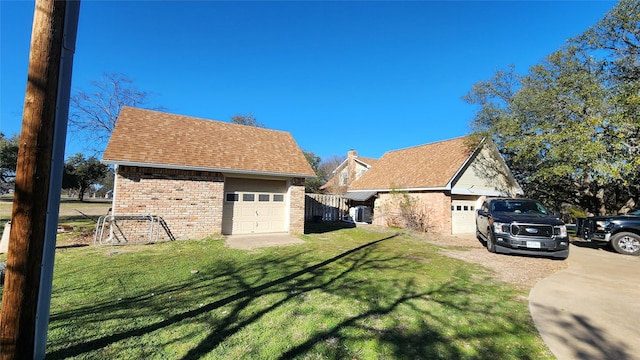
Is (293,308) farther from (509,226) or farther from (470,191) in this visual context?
(470,191)

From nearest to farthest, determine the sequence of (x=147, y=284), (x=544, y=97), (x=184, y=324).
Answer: (x=184, y=324), (x=147, y=284), (x=544, y=97)

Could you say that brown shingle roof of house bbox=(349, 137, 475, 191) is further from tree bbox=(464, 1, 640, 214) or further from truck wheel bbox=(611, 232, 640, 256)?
truck wheel bbox=(611, 232, 640, 256)

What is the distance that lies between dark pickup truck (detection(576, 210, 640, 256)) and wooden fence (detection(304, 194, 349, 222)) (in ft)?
43.1

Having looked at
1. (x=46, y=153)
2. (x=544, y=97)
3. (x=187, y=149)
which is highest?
(x=544, y=97)

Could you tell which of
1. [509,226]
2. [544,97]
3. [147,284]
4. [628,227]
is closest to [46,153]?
[147,284]

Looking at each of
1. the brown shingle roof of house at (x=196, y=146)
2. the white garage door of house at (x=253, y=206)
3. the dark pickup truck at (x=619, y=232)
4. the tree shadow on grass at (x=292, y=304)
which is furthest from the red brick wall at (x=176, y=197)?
the dark pickup truck at (x=619, y=232)

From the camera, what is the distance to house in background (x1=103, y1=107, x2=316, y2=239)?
32.9 feet

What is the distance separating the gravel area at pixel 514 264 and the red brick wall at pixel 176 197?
8812 mm

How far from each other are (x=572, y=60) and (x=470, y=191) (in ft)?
26.4

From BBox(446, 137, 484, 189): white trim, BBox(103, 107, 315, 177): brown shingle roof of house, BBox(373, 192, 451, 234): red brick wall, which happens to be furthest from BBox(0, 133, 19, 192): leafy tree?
BBox(446, 137, 484, 189): white trim

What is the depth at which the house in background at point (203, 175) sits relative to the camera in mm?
10023

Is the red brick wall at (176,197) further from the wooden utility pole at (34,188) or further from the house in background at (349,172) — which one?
the house in background at (349,172)

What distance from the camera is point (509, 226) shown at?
8781mm

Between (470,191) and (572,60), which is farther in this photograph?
(470,191)
